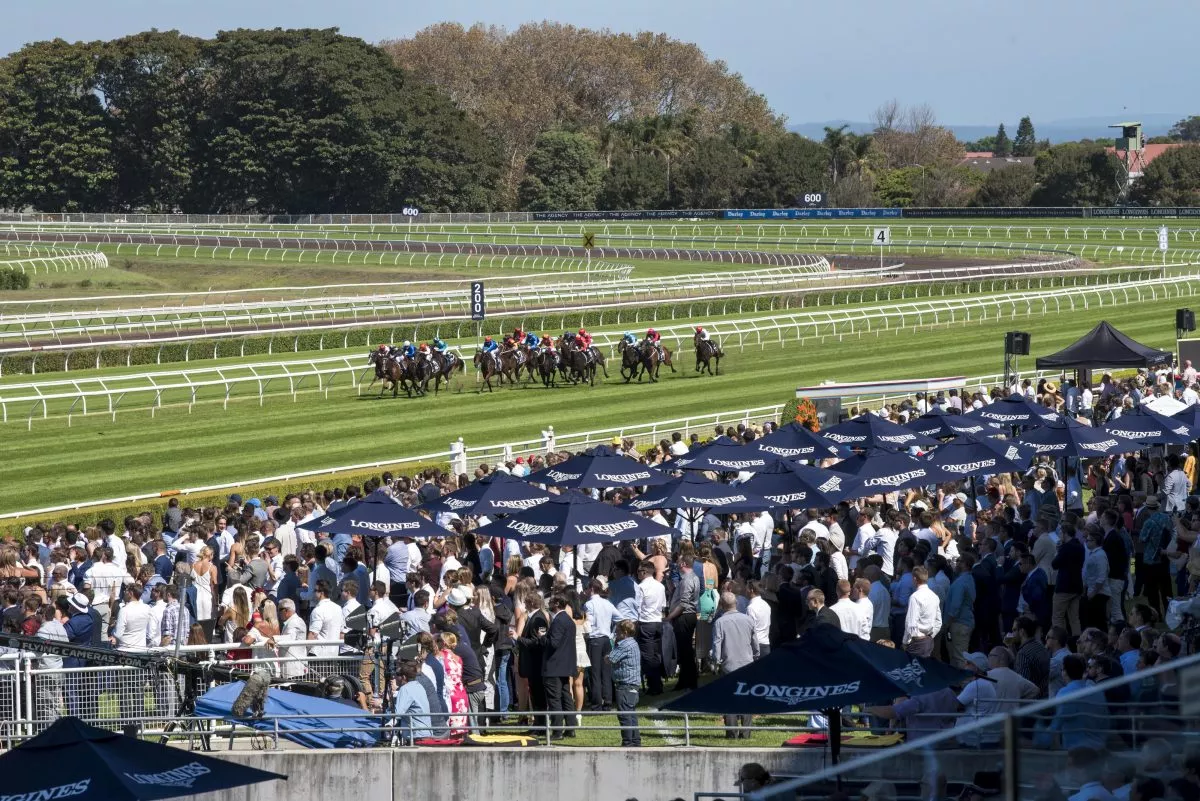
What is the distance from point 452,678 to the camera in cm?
1018

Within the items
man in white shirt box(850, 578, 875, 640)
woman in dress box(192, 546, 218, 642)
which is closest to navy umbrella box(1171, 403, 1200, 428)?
man in white shirt box(850, 578, 875, 640)

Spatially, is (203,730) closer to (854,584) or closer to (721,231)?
(854,584)

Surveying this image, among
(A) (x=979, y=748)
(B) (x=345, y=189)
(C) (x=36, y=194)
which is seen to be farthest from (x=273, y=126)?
(A) (x=979, y=748)

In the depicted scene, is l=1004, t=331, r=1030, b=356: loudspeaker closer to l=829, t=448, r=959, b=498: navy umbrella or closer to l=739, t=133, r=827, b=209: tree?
l=829, t=448, r=959, b=498: navy umbrella

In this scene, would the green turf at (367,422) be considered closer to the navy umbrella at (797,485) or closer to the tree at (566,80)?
the navy umbrella at (797,485)

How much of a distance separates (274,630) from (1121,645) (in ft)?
19.3

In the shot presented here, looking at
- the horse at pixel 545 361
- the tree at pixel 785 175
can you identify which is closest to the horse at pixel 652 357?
the horse at pixel 545 361

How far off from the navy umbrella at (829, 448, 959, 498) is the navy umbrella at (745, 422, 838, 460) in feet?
2.11

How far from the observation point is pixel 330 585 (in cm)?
1212

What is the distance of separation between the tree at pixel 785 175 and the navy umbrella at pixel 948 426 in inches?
2868

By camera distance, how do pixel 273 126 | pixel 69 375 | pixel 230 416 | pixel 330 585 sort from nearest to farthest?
pixel 330 585, pixel 230 416, pixel 69 375, pixel 273 126

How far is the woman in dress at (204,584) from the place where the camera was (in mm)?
12953

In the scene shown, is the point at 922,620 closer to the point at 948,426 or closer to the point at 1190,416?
the point at 948,426

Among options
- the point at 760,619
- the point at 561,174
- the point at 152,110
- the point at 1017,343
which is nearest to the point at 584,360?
the point at 1017,343
